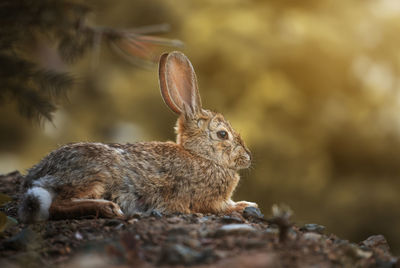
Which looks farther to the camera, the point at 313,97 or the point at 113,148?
the point at 313,97

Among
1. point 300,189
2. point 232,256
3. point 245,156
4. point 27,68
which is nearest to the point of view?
point 232,256

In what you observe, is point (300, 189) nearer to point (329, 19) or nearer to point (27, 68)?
point (329, 19)

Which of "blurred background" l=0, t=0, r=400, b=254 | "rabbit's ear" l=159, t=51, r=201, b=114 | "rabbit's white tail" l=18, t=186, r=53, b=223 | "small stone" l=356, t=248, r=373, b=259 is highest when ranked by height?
"blurred background" l=0, t=0, r=400, b=254

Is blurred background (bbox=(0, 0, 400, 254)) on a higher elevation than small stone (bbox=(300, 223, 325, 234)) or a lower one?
higher

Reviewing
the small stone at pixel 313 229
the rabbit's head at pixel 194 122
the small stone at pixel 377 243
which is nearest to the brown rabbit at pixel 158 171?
the rabbit's head at pixel 194 122

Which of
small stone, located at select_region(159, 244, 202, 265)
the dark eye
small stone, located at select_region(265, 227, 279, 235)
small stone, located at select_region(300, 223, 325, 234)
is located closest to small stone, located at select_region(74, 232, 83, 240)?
small stone, located at select_region(159, 244, 202, 265)

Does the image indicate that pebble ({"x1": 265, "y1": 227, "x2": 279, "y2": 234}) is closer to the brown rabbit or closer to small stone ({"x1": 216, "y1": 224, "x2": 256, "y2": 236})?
small stone ({"x1": 216, "y1": 224, "x2": 256, "y2": 236})

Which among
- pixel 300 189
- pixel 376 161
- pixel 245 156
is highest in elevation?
pixel 376 161

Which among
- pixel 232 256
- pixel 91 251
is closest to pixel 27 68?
pixel 91 251
